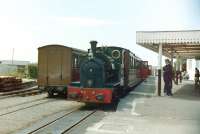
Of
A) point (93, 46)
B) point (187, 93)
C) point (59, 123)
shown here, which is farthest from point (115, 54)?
point (187, 93)

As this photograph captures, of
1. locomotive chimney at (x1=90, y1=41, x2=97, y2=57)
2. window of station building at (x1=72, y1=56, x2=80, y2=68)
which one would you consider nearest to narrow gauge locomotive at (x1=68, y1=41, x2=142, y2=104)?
locomotive chimney at (x1=90, y1=41, x2=97, y2=57)

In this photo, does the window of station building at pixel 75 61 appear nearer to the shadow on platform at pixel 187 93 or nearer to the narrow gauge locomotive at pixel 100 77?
the narrow gauge locomotive at pixel 100 77

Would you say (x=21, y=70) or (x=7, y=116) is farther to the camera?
(x=21, y=70)

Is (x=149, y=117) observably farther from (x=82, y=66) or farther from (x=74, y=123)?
(x=82, y=66)

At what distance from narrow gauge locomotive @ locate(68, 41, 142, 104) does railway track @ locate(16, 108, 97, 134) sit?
92cm

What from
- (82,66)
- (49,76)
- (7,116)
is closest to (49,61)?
(49,76)

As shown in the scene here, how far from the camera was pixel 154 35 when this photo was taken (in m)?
22.4

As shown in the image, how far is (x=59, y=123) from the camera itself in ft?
40.3

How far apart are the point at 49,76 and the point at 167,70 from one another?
6.49 m

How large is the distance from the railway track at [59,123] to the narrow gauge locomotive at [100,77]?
0.92 meters

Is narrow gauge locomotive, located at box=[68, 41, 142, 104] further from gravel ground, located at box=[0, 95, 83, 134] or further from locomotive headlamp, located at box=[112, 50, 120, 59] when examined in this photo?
gravel ground, located at box=[0, 95, 83, 134]

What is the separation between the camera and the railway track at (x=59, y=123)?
35.5 feet

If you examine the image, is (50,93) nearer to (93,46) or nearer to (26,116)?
(93,46)

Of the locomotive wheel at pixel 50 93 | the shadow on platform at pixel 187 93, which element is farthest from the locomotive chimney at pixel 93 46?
the shadow on platform at pixel 187 93
